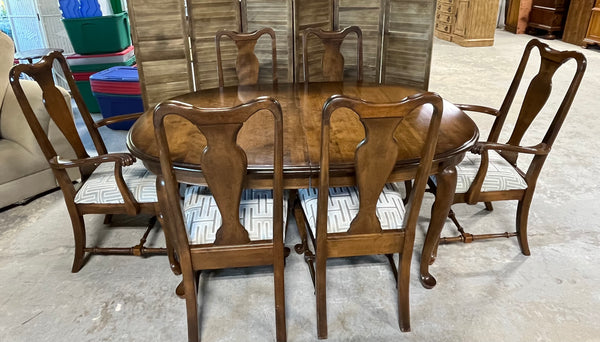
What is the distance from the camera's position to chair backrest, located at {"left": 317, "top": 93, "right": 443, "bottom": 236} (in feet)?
4.16

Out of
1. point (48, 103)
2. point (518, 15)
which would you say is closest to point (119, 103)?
point (48, 103)

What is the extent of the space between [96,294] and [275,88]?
137 centimetres

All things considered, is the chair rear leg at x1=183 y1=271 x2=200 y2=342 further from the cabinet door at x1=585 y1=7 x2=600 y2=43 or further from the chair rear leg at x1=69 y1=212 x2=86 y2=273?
the cabinet door at x1=585 y1=7 x2=600 y2=43

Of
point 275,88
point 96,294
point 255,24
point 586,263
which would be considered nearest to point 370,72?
point 255,24

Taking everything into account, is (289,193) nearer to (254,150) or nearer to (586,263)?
(254,150)

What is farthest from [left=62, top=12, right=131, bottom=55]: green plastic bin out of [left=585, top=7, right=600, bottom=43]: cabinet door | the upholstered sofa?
[left=585, top=7, right=600, bottom=43]: cabinet door

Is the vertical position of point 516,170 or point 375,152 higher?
point 375,152

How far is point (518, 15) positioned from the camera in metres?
7.62

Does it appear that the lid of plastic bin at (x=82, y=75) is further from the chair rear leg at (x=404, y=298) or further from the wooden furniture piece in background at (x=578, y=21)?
the wooden furniture piece in background at (x=578, y=21)

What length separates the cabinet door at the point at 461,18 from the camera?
6809 mm

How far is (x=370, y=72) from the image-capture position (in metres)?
3.35

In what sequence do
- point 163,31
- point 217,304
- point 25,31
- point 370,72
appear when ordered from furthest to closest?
1. point 25,31
2. point 370,72
3. point 163,31
4. point 217,304

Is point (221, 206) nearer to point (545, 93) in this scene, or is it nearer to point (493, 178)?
point (493, 178)

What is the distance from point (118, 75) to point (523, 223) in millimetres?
3078
